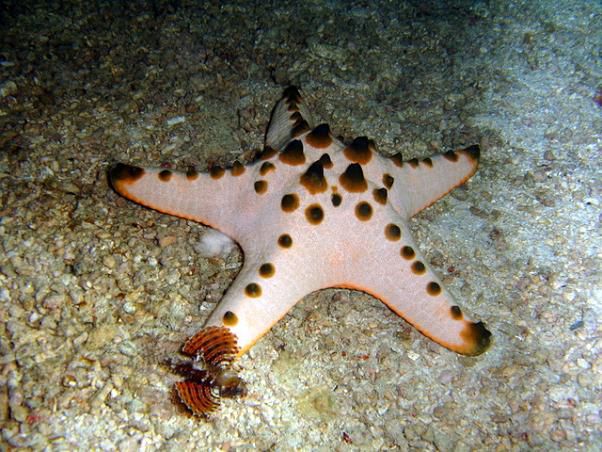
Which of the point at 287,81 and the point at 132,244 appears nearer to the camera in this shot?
the point at 132,244

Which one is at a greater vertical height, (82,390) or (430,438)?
(430,438)

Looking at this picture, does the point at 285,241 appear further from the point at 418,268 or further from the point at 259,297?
the point at 418,268

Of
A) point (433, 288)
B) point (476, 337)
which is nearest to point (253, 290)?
point (433, 288)

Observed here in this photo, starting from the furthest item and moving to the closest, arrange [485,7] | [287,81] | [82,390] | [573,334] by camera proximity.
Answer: [485,7]
[287,81]
[573,334]
[82,390]

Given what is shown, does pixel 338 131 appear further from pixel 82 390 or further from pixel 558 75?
pixel 82 390

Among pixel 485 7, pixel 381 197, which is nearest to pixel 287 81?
pixel 381 197

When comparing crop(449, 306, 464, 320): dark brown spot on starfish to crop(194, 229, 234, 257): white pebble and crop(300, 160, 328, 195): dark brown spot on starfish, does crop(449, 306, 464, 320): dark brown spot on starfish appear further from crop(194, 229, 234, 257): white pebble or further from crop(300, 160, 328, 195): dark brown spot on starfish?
crop(194, 229, 234, 257): white pebble

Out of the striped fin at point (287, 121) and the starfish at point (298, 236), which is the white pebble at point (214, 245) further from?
the striped fin at point (287, 121)

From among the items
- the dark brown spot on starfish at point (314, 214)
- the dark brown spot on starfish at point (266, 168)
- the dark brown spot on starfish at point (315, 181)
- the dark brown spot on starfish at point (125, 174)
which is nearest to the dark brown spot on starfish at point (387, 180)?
the dark brown spot on starfish at point (315, 181)
